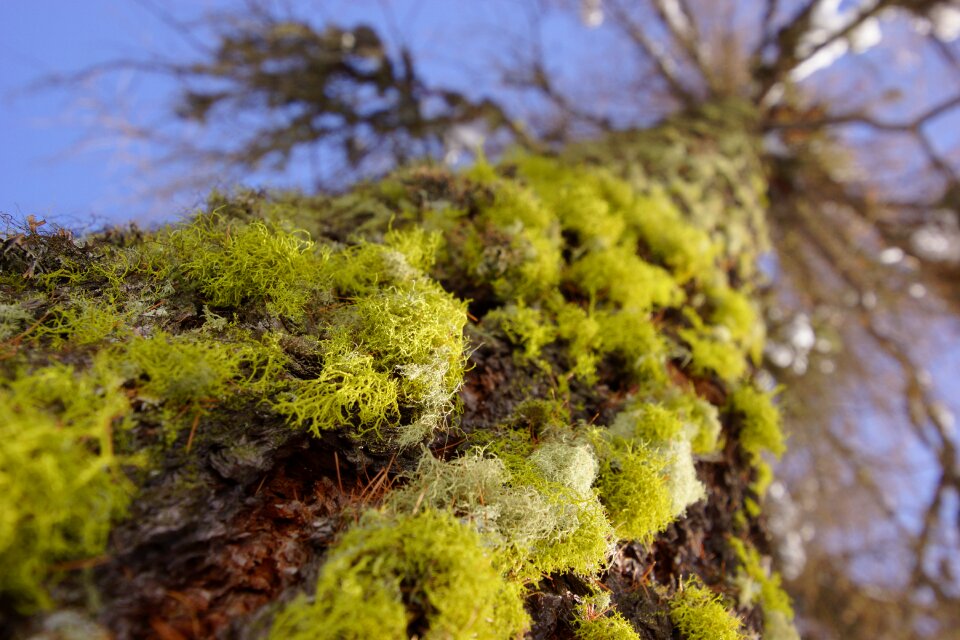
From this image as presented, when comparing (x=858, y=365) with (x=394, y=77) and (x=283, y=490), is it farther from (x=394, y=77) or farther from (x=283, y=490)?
(x=283, y=490)

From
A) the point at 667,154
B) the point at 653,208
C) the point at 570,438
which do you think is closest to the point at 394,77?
the point at 667,154

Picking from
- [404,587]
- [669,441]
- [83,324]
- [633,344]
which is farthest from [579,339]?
[83,324]

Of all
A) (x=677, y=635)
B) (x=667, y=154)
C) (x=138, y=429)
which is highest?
(x=667, y=154)

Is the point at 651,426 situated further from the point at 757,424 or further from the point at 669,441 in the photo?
the point at 757,424

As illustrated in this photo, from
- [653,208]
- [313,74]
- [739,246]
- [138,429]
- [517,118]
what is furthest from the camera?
[517,118]

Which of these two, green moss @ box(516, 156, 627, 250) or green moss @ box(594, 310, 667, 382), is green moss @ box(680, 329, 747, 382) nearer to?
green moss @ box(594, 310, 667, 382)

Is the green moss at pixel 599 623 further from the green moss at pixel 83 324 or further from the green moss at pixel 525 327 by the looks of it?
the green moss at pixel 83 324

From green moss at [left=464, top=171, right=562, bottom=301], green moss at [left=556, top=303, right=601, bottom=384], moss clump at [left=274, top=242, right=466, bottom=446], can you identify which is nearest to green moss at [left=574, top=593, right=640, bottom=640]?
moss clump at [left=274, top=242, right=466, bottom=446]
